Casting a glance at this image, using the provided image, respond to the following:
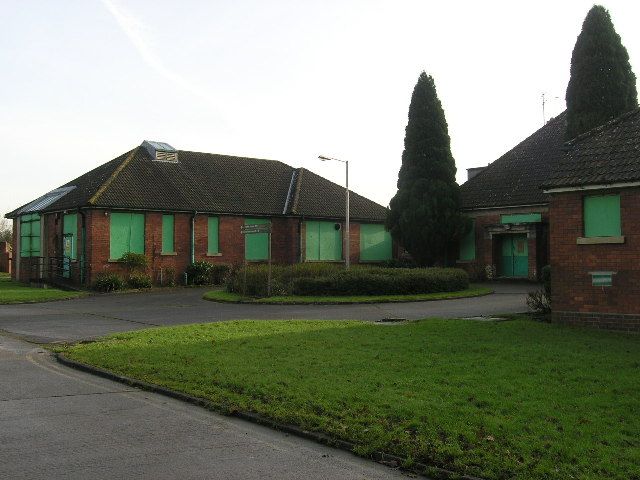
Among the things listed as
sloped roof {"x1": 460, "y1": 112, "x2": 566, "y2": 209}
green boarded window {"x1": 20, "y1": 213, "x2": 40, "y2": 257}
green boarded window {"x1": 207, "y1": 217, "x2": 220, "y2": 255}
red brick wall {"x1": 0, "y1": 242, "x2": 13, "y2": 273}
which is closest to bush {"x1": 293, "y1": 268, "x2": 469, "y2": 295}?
sloped roof {"x1": 460, "y1": 112, "x2": 566, "y2": 209}

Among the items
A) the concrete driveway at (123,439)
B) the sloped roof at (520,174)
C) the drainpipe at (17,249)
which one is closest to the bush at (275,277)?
the sloped roof at (520,174)

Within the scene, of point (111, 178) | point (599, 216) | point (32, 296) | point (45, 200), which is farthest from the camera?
point (45, 200)

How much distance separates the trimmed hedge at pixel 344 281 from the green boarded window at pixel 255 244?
1008 cm

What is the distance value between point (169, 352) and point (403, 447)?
6893 millimetres

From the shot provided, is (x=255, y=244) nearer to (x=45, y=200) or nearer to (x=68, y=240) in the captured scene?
(x=68, y=240)

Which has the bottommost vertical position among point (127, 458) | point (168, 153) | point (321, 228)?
point (127, 458)

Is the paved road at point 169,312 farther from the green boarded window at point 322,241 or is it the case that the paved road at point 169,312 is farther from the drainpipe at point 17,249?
the drainpipe at point 17,249

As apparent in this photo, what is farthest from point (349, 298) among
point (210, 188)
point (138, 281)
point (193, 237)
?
point (210, 188)

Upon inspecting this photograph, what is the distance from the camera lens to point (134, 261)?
111 feet

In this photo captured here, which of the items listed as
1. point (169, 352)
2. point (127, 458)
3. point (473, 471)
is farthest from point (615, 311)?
point (127, 458)

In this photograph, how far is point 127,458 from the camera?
6.46m

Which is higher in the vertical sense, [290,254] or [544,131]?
[544,131]

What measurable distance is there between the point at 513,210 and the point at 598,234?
1896cm

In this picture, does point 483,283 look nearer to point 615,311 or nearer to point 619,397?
point 615,311
